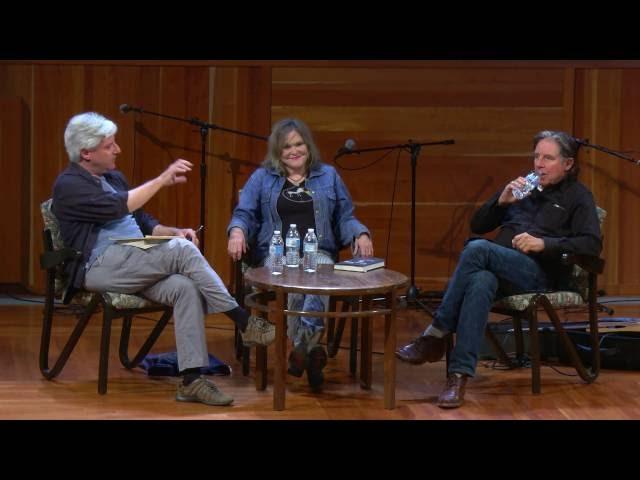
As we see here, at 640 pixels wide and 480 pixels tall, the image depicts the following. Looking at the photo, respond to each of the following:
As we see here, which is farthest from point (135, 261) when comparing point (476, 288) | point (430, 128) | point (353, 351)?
point (430, 128)

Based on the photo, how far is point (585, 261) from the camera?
4.79 metres

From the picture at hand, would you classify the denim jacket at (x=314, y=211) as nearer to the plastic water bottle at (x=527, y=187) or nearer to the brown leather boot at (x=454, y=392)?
the plastic water bottle at (x=527, y=187)

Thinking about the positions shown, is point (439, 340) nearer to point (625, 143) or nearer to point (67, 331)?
point (67, 331)

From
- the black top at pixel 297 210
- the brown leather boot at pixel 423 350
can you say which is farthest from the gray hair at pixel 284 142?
the brown leather boot at pixel 423 350

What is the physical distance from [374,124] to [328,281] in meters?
2.73

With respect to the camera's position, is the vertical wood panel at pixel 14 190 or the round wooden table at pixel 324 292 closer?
the round wooden table at pixel 324 292

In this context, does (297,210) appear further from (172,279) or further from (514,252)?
(514,252)

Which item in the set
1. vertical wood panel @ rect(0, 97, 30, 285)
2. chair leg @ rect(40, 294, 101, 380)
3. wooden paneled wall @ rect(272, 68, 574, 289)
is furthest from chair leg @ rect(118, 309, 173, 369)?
wooden paneled wall @ rect(272, 68, 574, 289)

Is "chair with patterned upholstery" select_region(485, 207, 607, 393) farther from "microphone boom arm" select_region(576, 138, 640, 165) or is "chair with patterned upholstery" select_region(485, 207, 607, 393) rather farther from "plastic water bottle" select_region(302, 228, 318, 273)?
"microphone boom arm" select_region(576, 138, 640, 165)

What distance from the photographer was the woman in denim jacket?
517 centimetres

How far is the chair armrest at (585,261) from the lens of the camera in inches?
187

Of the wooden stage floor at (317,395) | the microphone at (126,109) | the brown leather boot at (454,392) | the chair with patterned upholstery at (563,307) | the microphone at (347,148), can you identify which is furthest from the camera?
the microphone at (126,109)

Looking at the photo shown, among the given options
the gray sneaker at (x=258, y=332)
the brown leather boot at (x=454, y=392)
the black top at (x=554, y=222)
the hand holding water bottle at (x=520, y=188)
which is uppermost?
the hand holding water bottle at (x=520, y=188)

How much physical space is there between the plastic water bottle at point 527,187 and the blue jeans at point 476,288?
11.0 inches
